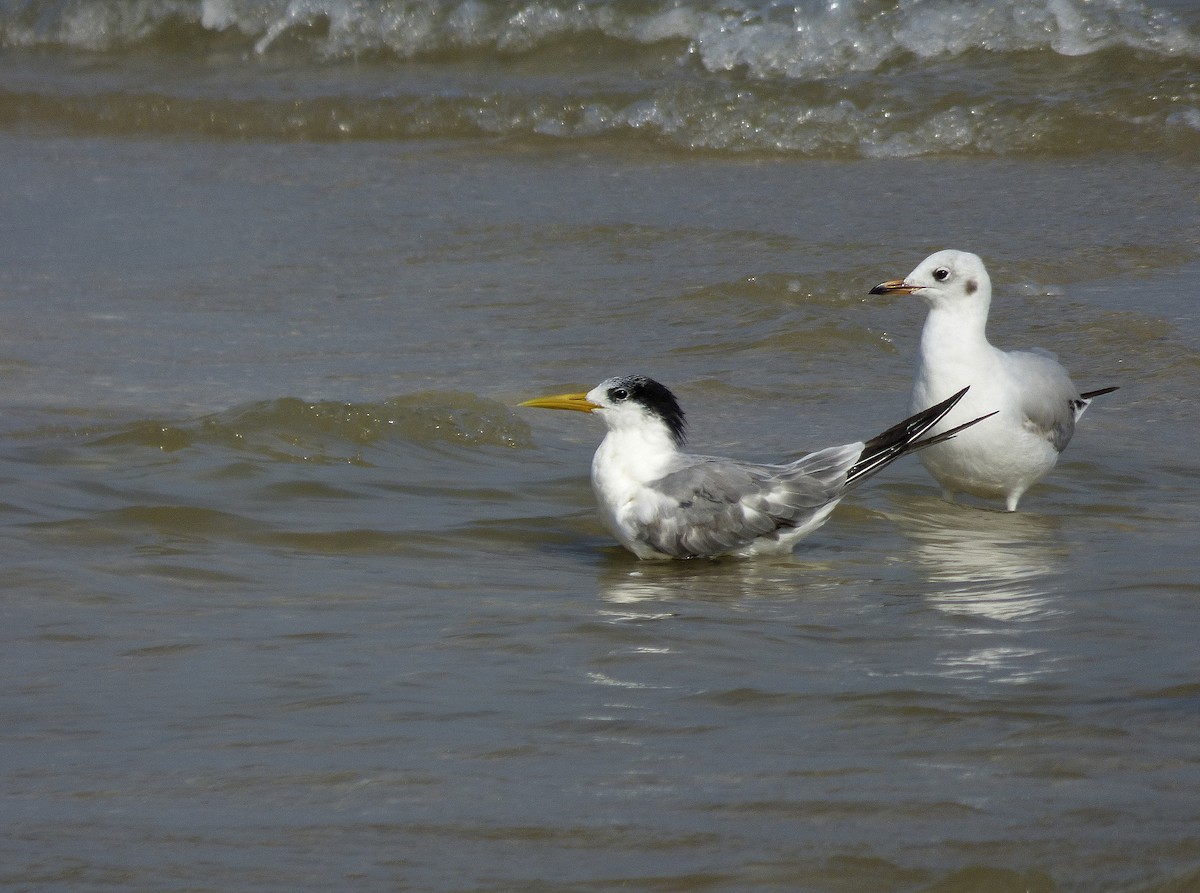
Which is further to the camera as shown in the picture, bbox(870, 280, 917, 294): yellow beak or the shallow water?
bbox(870, 280, 917, 294): yellow beak

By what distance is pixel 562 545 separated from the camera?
5141 millimetres

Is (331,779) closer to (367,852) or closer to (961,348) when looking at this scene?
(367,852)

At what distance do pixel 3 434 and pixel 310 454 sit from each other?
1.09 meters

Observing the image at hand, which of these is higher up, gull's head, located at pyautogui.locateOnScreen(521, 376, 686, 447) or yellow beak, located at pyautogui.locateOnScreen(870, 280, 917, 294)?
yellow beak, located at pyautogui.locateOnScreen(870, 280, 917, 294)

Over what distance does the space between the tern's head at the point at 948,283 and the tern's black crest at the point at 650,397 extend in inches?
38.0

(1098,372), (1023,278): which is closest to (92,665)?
(1098,372)

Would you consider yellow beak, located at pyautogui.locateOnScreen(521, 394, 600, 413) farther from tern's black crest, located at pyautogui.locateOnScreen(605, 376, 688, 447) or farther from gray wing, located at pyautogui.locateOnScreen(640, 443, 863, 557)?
gray wing, located at pyautogui.locateOnScreen(640, 443, 863, 557)

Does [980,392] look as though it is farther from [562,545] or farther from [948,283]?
[562,545]

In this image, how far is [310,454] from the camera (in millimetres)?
5703

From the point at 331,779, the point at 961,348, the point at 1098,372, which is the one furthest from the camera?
the point at 1098,372

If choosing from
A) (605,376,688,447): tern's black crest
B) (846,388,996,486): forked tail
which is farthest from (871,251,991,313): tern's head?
(605,376,688,447): tern's black crest

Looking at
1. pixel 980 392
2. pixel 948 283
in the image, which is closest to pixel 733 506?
pixel 980 392

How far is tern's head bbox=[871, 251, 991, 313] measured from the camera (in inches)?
229

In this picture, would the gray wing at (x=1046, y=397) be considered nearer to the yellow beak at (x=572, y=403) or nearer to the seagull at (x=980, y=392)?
the seagull at (x=980, y=392)
